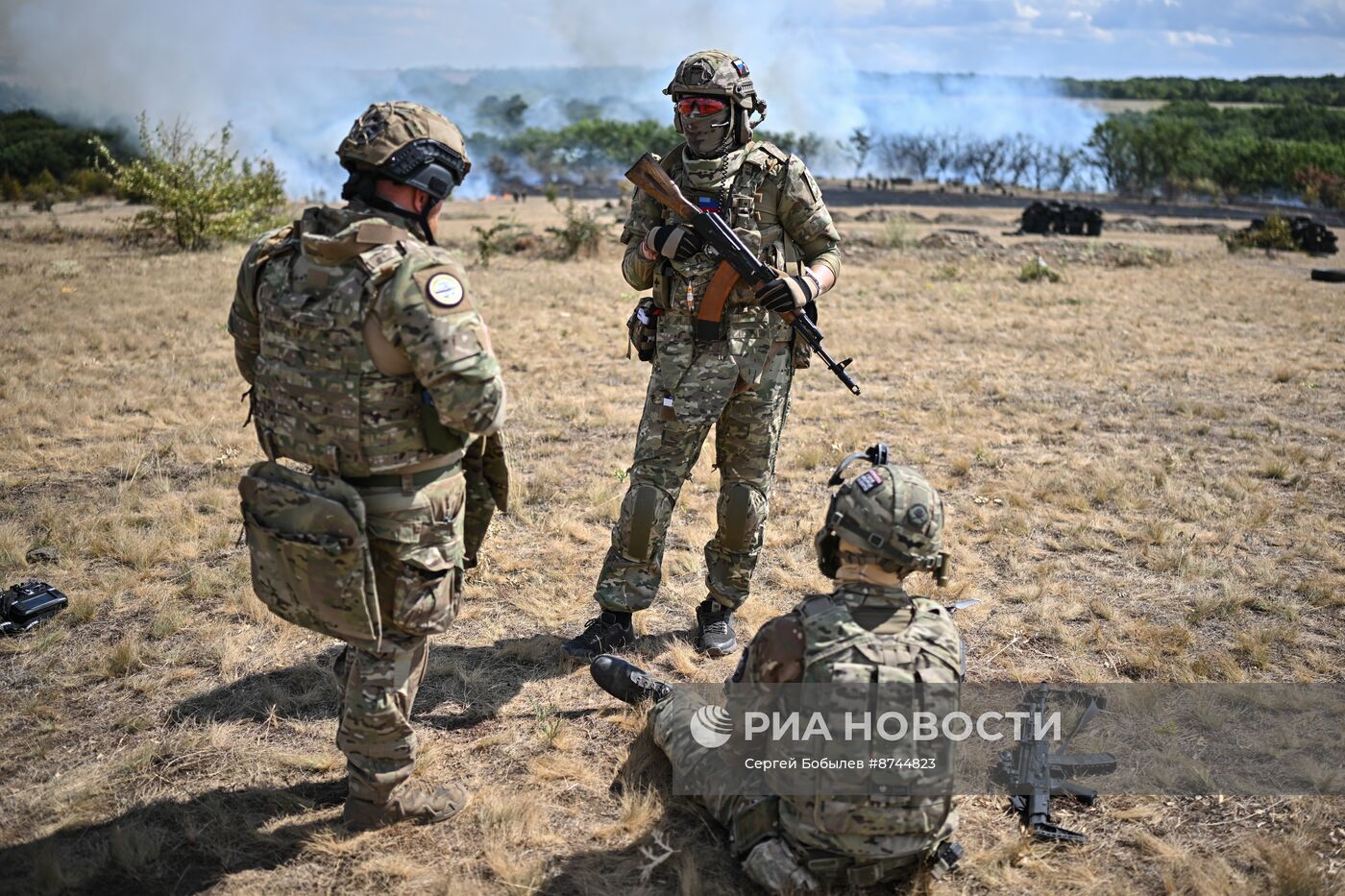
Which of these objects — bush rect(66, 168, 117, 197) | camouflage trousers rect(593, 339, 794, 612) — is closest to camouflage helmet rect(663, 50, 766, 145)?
camouflage trousers rect(593, 339, 794, 612)

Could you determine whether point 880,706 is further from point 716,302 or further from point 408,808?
point 716,302

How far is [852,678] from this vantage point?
286cm

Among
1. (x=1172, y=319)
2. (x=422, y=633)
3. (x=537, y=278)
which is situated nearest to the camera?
(x=422, y=633)

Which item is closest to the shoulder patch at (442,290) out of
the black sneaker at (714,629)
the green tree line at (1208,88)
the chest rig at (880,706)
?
the chest rig at (880,706)

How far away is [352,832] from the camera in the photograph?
3451 millimetres

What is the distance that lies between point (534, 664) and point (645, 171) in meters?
2.28

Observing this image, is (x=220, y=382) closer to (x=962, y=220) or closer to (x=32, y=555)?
(x=32, y=555)

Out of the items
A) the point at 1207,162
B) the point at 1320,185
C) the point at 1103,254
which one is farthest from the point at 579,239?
the point at 1207,162

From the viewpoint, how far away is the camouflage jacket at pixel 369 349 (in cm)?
292

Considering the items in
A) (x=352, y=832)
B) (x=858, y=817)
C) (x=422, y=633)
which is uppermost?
(x=422, y=633)

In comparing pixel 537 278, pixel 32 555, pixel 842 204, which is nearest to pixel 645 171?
pixel 32 555

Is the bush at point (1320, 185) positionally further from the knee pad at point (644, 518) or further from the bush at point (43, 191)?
the knee pad at point (644, 518)

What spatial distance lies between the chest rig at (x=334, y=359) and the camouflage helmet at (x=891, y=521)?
1263mm

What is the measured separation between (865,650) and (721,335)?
2.01 metres
